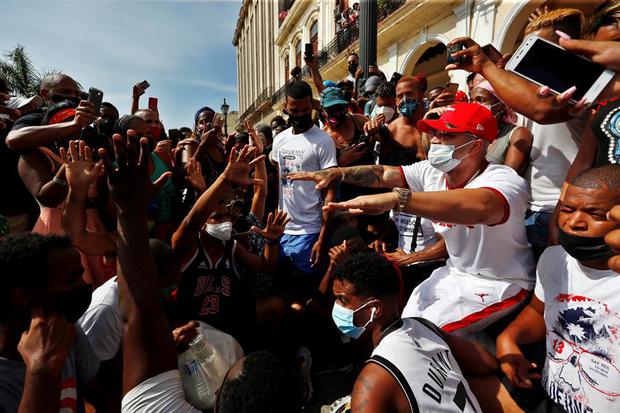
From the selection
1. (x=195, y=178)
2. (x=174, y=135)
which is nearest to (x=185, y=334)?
(x=195, y=178)

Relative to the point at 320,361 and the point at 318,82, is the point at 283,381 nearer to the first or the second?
the point at 320,361

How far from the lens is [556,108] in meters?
1.83

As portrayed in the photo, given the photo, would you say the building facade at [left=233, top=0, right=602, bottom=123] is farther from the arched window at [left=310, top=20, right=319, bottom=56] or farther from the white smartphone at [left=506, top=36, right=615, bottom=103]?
the white smartphone at [left=506, top=36, right=615, bottom=103]

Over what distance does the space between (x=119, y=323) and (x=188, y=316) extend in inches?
26.1

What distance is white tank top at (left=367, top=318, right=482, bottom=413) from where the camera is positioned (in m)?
1.34

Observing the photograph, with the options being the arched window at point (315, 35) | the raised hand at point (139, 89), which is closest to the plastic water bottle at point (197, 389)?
the raised hand at point (139, 89)

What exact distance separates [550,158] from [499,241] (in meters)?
0.74

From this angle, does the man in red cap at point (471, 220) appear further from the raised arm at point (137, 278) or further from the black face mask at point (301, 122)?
Result: the black face mask at point (301, 122)

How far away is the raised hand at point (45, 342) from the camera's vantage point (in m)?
1.23

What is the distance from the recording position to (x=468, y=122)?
6.44 ft

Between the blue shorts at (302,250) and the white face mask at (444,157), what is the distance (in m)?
1.65

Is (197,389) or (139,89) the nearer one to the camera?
(197,389)

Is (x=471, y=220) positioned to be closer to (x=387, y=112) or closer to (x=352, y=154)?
(x=352, y=154)

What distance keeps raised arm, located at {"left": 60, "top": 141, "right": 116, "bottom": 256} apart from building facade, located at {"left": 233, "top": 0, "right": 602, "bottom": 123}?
28.9 ft
